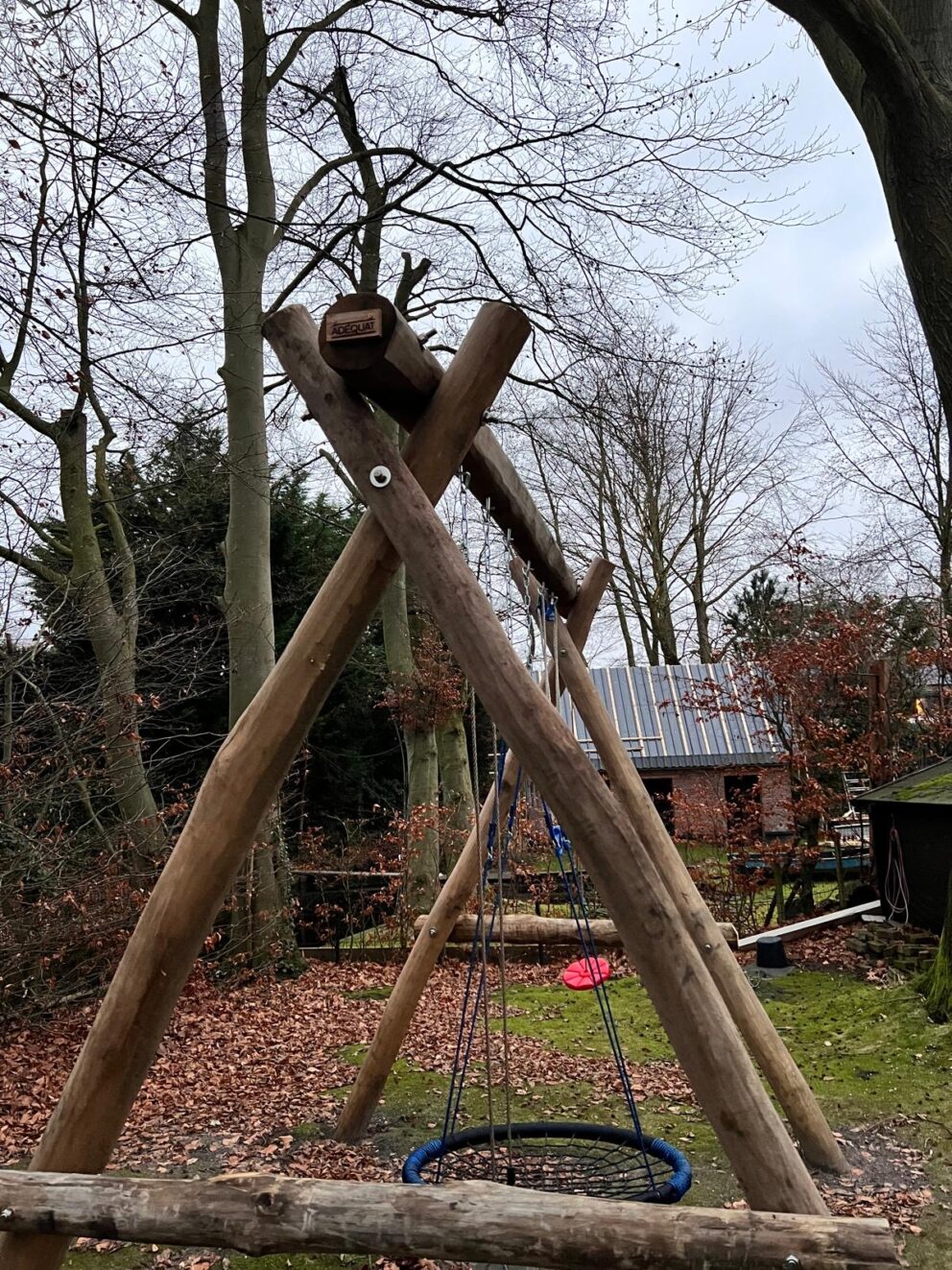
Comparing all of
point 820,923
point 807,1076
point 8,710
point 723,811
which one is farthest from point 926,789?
point 8,710

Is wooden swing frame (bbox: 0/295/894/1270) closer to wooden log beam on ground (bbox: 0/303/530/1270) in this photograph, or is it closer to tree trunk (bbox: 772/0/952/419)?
wooden log beam on ground (bbox: 0/303/530/1270)

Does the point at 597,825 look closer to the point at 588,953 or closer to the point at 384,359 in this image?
the point at 384,359

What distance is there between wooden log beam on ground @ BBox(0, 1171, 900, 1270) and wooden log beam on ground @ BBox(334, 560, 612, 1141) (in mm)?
2529

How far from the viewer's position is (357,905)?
1020 centimetres

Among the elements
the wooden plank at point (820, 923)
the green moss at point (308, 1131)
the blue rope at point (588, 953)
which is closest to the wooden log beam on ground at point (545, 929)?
the blue rope at point (588, 953)

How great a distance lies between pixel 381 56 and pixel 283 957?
9.23m

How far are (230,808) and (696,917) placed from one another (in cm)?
254

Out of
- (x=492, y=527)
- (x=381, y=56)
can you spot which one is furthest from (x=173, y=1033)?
(x=381, y=56)

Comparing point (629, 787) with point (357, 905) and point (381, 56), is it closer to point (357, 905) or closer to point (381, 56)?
point (357, 905)

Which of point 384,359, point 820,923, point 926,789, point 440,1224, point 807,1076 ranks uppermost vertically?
point 384,359

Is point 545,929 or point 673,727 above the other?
point 673,727

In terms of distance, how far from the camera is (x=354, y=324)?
2.73m

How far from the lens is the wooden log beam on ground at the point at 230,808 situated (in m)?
2.69

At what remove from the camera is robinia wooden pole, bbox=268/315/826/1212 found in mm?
2396
